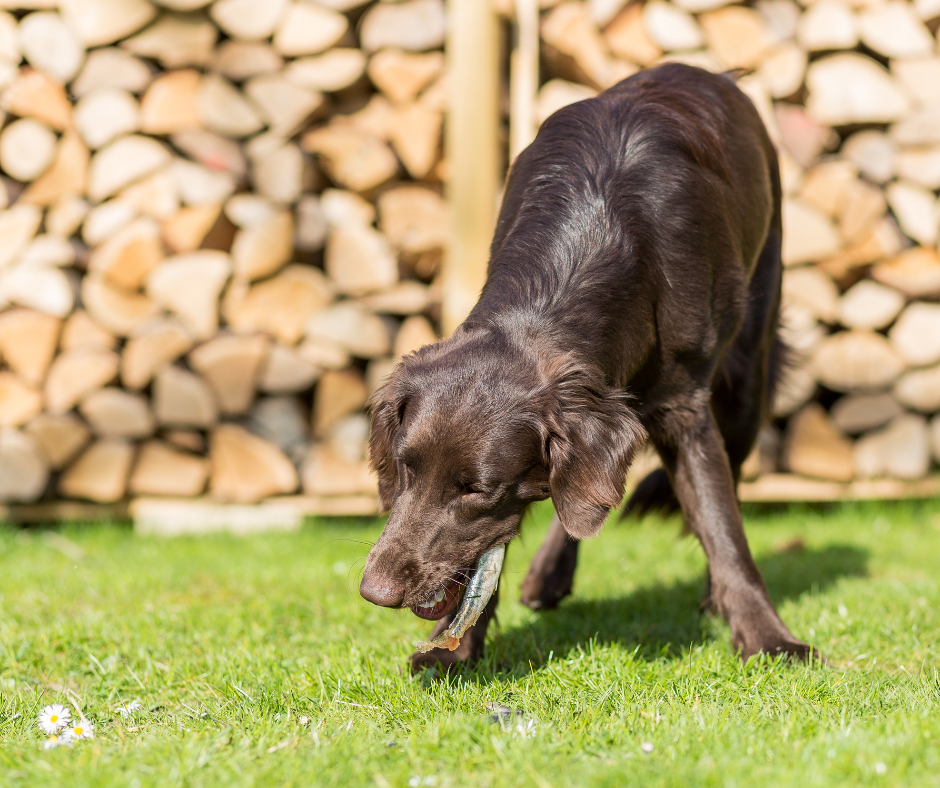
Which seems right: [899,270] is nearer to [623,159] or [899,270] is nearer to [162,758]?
[623,159]

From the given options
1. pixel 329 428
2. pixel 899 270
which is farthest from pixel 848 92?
pixel 329 428

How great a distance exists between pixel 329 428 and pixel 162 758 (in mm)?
3147

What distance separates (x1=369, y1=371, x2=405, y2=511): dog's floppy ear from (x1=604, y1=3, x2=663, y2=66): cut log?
126 inches

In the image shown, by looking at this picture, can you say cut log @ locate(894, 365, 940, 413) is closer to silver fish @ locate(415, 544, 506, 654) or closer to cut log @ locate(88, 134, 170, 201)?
silver fish @ locate(415, 544, 506, 654)

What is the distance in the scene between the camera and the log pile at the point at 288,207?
4.72 metres

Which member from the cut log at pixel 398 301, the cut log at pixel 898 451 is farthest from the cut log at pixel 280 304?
the cut log at pixel 898 451

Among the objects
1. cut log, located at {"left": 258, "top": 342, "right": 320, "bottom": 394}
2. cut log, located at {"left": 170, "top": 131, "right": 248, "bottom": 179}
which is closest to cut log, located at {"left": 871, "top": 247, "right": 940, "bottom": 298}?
cut log, located at {"left": 258, "top": 342, "right": 320, "bottom": 394}

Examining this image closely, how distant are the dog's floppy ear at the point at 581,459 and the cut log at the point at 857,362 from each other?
10.4 ft

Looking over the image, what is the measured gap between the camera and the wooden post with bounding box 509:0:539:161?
4809 mm

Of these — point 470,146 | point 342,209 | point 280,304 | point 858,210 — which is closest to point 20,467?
point 280,304

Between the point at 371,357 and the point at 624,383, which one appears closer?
the point at 624,383

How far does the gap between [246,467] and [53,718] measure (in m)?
2.76

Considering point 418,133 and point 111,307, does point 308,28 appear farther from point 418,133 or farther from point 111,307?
point 111,307

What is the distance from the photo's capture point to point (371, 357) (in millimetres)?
4848
